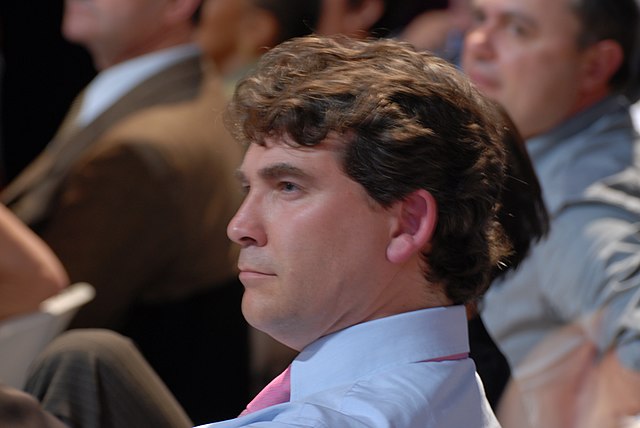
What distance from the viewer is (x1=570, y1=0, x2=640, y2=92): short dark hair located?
2.88 meters

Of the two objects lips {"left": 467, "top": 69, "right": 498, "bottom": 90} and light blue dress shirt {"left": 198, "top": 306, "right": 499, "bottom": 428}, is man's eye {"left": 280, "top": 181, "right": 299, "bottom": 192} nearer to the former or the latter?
light blue dress shirt {"left": 198, "top": 306, "right": 499, "bottom": 428}

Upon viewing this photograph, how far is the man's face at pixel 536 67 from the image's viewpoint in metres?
2.87

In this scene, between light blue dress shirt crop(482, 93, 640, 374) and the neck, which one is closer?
light blue dress shirt crop(482, 93, 640, 374)

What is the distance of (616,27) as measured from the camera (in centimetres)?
292

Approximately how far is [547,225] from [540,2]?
0.86 metres

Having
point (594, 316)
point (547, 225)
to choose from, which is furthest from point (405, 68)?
point (594, 316)

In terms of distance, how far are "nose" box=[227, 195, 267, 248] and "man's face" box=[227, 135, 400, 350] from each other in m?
0.02

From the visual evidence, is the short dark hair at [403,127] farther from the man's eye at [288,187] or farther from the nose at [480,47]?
the nose at [480,47]

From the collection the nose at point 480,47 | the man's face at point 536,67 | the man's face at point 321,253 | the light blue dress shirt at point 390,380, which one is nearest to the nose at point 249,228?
the man's face at point 321,253


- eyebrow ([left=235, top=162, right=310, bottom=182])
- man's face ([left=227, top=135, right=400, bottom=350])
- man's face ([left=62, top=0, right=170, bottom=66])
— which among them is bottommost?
man's face ([left=62, top=0, right=170, bottom=66])

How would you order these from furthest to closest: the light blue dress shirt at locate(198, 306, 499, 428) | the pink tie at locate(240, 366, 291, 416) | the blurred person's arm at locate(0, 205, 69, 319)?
the blurred person's arm at locate(0, 205, 69, 319) → the pink tie at locate(240, 366, 291, 416) → the light blue dress shirt at locate(198, 306, 499, 428)

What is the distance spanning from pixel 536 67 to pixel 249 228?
158 cm

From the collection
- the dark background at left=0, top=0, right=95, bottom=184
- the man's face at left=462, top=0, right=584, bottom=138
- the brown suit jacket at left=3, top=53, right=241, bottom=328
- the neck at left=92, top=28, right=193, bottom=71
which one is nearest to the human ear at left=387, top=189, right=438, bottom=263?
the man's face at left=462, top=0, right=584, bottom=138

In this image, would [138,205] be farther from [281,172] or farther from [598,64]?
[281,172]
